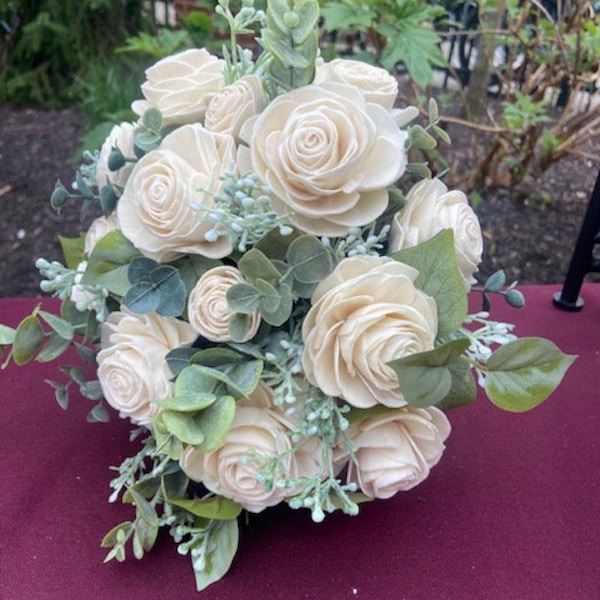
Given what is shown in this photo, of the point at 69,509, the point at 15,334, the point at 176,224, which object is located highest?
the point at 176,224

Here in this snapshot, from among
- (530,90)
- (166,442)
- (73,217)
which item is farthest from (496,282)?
(73,217)

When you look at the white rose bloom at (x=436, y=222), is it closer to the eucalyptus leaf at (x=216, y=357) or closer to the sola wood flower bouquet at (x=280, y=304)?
the sola wood flower bouquet at (x=280, y=304)

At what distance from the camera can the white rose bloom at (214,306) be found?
0.47m

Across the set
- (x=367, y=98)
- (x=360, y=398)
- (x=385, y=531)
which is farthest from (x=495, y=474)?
(x=367, y=98)

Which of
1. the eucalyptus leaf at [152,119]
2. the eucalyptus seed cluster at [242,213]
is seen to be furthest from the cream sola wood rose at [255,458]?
the eucalyptus leaf at [152,119]

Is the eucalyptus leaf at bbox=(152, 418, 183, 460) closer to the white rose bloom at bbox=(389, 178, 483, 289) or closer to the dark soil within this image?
the white rose bloom at bbox=(389, 178, 483, 289)

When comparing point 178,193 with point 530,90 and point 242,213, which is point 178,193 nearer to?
point 242,213

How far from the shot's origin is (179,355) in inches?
19.5

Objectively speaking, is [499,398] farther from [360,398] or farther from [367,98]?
[367,98]

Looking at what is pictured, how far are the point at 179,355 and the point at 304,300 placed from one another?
10 cm

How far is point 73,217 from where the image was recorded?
70.3 inches

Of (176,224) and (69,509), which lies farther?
(69,509)

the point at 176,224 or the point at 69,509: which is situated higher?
the point at 176,224

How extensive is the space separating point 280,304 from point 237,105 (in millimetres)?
157
